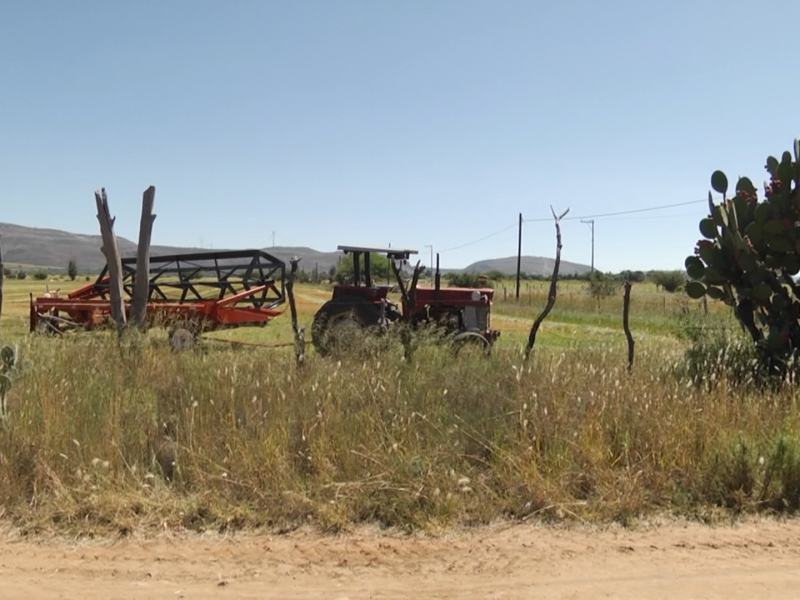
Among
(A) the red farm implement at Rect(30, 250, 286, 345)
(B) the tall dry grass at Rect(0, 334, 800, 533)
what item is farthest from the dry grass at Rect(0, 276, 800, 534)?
(A) the red farm implement at Rect(30, 250, 286, 345)

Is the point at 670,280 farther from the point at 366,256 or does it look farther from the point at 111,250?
the point at 111,250

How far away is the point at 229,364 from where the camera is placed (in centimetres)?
671

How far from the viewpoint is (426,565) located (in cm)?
358

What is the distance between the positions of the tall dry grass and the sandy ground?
21 cm

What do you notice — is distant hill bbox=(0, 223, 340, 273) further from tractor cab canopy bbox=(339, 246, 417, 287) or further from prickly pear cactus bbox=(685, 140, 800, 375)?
prickly pear cactus bbox=(685, 140, 800, 375)

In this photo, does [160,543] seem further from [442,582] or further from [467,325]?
[467,325]

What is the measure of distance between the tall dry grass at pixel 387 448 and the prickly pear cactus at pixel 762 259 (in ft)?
6.13

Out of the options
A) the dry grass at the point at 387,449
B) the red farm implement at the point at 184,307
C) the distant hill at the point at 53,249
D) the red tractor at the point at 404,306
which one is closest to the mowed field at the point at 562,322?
the red tractor at the point at 404,306

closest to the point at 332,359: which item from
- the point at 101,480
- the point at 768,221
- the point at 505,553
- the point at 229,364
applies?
the point at 229,364

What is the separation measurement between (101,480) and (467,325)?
7.84 meters

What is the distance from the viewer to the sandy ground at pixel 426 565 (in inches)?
131

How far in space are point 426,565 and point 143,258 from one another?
7552 mm

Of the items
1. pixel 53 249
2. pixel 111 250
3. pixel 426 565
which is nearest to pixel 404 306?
pixel 111 250

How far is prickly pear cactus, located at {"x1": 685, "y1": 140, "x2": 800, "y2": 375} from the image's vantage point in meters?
7.44
